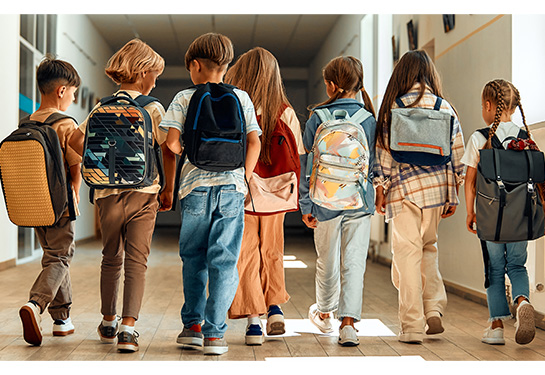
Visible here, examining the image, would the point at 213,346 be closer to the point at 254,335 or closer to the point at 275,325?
the point at 254,335

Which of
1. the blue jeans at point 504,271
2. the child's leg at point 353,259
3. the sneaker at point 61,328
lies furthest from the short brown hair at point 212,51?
the blue jeans at point 504,271

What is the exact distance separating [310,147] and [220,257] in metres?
0.73

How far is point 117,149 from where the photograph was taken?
8.30 feet

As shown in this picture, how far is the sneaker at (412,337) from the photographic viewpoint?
9.31 ft

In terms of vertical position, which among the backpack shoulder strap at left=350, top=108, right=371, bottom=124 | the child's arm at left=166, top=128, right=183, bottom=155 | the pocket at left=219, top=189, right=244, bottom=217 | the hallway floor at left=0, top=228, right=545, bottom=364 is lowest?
the hallway floor at left=0, top=228, right=545, bottom=364

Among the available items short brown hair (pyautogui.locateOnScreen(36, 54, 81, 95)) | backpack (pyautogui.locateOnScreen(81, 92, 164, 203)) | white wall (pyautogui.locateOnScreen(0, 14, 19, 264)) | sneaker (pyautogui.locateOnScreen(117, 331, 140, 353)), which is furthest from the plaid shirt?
white wall (pyautogui.locateOnScreen(0, 14, 19, 264))

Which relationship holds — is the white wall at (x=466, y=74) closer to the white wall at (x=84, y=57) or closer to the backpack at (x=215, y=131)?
the backpack at (x=215, y=131)

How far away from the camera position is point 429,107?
9.56ft

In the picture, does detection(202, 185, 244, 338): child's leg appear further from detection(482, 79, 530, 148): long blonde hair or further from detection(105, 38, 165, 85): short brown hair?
detection(482, 79, 530, 148): long blonde hair

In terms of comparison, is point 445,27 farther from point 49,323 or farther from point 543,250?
point 49,323

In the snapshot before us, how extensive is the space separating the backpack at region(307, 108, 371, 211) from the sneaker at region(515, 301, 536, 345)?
784 millimetres

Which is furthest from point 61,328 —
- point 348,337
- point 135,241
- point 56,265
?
point 348,337

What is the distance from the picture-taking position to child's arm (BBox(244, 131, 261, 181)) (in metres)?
2.62
